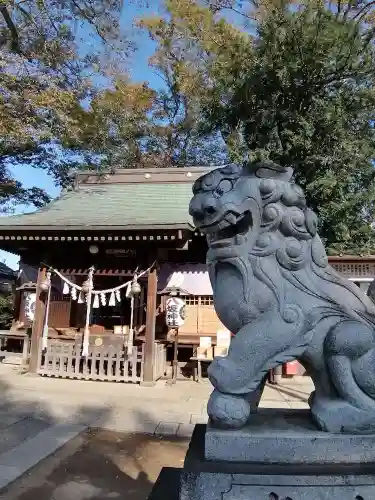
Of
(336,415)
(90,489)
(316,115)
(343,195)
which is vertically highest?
(316,115)

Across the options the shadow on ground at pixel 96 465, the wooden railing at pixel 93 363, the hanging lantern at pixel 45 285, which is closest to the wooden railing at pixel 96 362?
the wooden railing at pixel 93 363

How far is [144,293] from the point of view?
1092 cm

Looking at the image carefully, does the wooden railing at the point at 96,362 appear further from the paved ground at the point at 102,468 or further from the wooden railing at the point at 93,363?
the paved ground at the point at 102,468

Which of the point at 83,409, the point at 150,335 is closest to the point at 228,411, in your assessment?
the point at 83,409

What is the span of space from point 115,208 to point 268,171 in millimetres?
8846

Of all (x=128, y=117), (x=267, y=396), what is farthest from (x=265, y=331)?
(x=128, y=117)

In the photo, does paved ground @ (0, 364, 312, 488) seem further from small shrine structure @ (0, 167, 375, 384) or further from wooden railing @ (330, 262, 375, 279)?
wooden railing @ (330, 262, 375, 279)

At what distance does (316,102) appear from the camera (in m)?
13.5

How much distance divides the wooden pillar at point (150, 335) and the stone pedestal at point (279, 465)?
6.89 m

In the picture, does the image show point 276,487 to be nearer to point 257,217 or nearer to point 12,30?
point 257,217

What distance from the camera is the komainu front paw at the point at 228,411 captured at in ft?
5.85

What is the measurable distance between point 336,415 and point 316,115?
13.4 meters

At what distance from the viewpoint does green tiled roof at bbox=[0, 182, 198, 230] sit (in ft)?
28.7

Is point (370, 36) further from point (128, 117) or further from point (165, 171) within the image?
point (128, 117)
